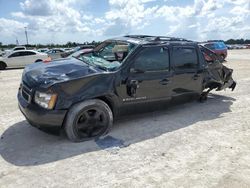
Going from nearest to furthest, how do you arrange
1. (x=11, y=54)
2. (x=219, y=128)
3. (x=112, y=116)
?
(x=112, y=116) < (x=219, y=128) < (x=11, y=54)

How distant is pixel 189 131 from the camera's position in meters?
5.32

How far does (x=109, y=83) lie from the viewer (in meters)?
4.99

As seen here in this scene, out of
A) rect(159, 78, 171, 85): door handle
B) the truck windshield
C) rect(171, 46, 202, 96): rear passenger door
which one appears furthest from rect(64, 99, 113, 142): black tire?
rect(171, 46, 202, 96): rear passenger door

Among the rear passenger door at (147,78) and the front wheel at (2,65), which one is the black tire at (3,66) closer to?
the front wheel at (2,65)

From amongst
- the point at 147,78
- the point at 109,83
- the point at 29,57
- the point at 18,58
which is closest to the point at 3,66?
the point at 18,58

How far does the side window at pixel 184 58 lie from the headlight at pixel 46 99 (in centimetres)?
→ 270

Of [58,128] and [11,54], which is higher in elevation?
[58,128]

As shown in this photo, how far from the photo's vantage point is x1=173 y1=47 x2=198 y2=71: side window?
6.05m

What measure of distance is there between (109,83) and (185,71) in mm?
2000

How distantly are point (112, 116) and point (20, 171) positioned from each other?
1843 mm

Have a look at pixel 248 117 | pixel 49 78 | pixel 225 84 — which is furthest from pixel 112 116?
pixel 225 84

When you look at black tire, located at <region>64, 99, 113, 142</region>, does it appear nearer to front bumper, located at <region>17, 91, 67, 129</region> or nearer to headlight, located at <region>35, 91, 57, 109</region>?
front bumper, located at <region>17, 91, 67, 129</region>

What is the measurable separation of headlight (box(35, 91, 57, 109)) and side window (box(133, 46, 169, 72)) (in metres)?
1.66

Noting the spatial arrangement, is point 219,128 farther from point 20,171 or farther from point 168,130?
point 20,171
